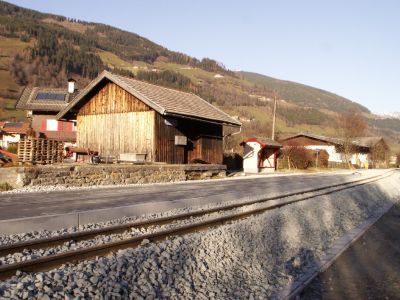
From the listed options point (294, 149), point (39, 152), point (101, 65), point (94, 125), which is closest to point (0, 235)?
point (39, 152)

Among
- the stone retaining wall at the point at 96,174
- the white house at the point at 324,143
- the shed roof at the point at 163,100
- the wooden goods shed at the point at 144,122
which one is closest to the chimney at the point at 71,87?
the wooden goods shed at the point at 144,122

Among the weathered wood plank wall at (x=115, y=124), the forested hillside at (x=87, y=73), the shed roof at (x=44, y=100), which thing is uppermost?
the forested hillside at (x=87, y=73)

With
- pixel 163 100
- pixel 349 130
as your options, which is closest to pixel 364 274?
pixel 163 100

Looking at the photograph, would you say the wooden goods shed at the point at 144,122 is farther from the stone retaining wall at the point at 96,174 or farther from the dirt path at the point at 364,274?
the dirt path at the point at 364,274

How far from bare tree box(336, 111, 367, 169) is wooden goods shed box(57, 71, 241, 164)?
37.8m

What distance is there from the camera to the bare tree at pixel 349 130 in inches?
2478

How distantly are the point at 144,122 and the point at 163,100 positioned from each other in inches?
77.3

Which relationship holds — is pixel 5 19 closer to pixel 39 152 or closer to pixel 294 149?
pixel 294 149

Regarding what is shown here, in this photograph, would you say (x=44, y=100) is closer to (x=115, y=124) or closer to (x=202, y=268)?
(x=115, y=124)

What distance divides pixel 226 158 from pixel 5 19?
152086 mm

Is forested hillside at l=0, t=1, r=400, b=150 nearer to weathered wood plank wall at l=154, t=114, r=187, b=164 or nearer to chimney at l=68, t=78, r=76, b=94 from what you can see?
chimney at l=68, t=78, r=76, b=94

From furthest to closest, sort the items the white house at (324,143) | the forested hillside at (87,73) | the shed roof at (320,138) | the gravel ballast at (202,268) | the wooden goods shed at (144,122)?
the forested hillside at (87,73) → the white house at (324,143) → the shed roof at (320,138) → the wooden goods shed at (144,122) → the gravel ballast at (202,268)

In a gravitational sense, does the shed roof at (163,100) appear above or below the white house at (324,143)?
above

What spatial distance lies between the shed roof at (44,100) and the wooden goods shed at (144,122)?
1779 cm
